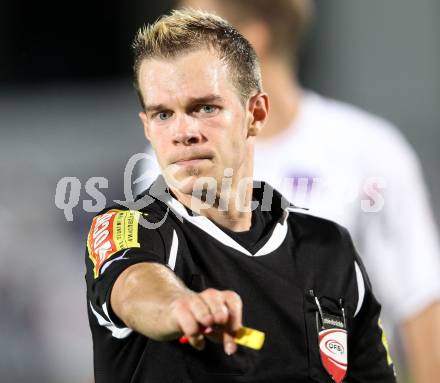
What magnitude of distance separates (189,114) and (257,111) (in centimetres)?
31

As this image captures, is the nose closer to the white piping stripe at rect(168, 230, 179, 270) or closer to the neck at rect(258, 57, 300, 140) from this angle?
the white piping stripe at rect(168, 230, 179, 270)

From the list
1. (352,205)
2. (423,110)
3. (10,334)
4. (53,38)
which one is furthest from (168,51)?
(53,38)

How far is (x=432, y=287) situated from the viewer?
462 cm

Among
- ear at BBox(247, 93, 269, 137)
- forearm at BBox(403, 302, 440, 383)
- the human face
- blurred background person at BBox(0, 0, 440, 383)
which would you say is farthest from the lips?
blurred background person at BBox(0, 0, 440, 383)

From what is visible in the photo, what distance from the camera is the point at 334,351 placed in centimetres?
236

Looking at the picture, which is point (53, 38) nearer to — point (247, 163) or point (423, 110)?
point (423, 110)

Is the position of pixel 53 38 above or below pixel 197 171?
above

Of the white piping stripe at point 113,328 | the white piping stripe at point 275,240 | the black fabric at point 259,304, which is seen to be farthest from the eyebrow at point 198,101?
the white piping stripe at point 113,328

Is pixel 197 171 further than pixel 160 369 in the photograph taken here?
Yes

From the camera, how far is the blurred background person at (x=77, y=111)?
6746 mm

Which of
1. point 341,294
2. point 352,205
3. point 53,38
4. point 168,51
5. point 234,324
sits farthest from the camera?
point 53,38

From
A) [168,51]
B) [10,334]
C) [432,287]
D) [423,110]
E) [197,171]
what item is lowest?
[10,334]

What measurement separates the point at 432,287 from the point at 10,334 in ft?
10.6

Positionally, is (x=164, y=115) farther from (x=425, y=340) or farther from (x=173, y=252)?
(x=425, y=340)
